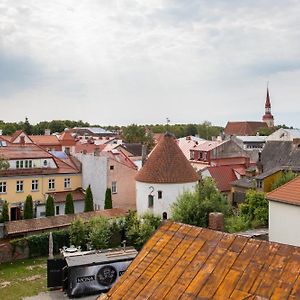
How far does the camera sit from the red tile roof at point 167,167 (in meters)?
37.4

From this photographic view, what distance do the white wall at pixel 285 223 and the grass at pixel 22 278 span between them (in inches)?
579

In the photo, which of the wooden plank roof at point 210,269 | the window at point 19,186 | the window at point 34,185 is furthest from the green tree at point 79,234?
the wooden plank roof at point 210,269

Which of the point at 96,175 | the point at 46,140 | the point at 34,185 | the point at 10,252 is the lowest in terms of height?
the point at 10,252

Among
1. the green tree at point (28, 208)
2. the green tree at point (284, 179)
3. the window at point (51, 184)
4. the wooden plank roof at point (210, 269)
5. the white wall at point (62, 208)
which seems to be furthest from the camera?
the window at point (51, 184)

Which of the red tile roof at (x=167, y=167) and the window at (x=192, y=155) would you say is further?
the window at (x=192, y=155)

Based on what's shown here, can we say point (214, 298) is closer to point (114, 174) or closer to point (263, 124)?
point (114, 174)

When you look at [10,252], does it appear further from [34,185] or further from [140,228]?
[34,185]

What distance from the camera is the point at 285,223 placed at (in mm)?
25688

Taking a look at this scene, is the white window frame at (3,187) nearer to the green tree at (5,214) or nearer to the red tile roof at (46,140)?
the green tree at (5,214)

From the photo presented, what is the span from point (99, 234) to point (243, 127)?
95.0m

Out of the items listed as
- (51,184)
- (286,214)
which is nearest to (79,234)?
(51,184)

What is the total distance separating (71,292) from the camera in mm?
24750

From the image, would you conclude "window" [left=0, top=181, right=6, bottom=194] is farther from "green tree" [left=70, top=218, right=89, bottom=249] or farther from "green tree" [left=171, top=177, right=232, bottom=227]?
"green tree" [left=171, top=177, right=232, bottom=227]

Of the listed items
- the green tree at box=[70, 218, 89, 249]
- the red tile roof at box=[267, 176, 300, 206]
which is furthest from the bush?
the red tile roof at box=[267, 176, 300, 206]
